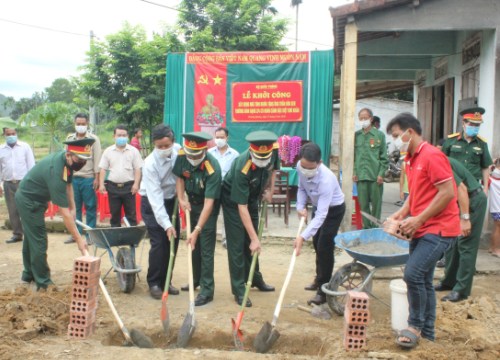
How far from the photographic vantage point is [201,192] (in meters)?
5.38

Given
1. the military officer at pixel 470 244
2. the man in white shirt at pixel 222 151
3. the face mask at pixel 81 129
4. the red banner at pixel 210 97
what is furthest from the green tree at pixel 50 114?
the military officer at pixel 470 244

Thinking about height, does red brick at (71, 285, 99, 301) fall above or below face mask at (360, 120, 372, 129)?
below

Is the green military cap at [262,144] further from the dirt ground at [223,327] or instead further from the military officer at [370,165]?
the military officer at [370,165]

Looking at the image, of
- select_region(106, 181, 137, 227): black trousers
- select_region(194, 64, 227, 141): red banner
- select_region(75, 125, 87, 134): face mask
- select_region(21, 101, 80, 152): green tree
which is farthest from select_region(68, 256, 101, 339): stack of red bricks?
select_region(21, 101, 80, 152): green tree

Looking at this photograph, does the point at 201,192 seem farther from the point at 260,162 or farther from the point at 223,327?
the point at 223,327

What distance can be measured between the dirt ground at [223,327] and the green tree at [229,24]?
15451 mm

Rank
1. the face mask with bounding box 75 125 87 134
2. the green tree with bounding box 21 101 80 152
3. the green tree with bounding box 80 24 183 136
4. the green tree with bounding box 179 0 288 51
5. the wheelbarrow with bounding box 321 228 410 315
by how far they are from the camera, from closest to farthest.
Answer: the wheelbarrow with bounding box 321 228 410 315
the face mask with bounding box 75 125 87 134
the green tree with bounding box 80 24 183 136
the green tree with bounding box 21 101 80 152
the green tree with bounding box 179 0 288 51

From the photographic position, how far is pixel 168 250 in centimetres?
569

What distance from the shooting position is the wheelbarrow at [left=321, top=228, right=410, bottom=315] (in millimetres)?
4594

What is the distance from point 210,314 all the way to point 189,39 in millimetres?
16885

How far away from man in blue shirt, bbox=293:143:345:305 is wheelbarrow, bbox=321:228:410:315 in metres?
0.20

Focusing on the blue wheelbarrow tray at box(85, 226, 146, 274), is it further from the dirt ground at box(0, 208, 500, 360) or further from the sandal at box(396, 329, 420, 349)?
the sandal at box(396, 329, 420, 349)

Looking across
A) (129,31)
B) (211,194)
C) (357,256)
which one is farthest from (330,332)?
(129,31)

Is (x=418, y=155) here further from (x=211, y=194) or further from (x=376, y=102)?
(x=376, y=102)
